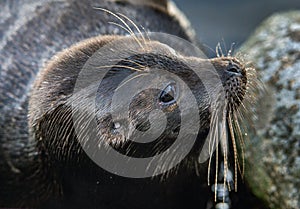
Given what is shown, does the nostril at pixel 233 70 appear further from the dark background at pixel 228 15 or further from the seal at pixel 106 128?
the dark background at pixel 228 15

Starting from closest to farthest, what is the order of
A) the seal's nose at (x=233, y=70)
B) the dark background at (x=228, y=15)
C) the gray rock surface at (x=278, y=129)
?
the seal's nose at (x=233, y=70) → the gray rock surface at (x=278, y=129) → the dark background at (x=228, y=15)

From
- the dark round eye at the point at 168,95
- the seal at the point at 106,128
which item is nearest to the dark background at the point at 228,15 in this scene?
the seal at the point at 106,128

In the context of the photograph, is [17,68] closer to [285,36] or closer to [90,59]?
[90,59]

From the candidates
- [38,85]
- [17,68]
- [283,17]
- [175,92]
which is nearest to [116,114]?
[175,92]

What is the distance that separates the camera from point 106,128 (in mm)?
5488

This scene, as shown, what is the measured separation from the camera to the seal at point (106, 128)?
5516 mm

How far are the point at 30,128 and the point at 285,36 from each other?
6.65 feet

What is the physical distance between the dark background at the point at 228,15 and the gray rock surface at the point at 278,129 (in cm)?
265

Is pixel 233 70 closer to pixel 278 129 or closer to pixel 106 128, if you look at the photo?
pixel 278 129

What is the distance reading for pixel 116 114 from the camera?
5457 mm

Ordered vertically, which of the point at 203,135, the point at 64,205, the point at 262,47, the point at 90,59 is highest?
the point at 262,47

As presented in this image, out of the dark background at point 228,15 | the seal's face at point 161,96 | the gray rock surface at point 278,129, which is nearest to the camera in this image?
the seal's face at point 161,96

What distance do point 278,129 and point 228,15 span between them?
12.0 feet

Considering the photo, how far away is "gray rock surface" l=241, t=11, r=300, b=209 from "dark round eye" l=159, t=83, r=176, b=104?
823mm
